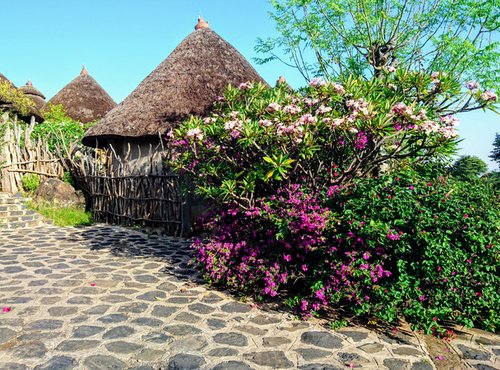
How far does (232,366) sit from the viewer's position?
138 inches

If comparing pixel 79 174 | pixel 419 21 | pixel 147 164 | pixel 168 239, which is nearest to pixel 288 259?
pixel 168 239

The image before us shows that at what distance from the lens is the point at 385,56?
914 centimetres

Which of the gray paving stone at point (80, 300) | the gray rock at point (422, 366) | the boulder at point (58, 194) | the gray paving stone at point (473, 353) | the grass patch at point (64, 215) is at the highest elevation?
the boulder at point (58, 194)

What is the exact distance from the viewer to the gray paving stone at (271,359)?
139 inches

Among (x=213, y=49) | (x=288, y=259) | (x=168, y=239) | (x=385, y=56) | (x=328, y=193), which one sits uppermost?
(x=213, y=49)

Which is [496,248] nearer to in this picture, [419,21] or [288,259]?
[288,259]

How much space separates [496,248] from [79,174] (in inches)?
464

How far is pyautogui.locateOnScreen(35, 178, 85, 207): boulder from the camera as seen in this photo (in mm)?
12242

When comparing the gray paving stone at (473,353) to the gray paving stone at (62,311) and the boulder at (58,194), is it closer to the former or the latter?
the gray paving stone at (62,311)

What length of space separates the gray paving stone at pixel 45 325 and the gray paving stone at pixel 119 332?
1.86 ft

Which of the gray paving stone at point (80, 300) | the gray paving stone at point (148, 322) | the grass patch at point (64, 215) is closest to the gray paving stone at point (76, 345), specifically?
the gray paving stone at point (148, 322)

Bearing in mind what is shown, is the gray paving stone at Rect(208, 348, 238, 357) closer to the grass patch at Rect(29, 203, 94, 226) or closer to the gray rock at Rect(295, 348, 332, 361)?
the gray rock at Rect(295, 348, 332, 361)

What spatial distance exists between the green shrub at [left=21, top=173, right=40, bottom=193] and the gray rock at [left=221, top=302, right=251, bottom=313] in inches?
409

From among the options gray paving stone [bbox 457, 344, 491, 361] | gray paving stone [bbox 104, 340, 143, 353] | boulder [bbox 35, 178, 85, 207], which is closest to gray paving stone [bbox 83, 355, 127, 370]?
gray paving stone [bbox 104, 340, 143, 353]
